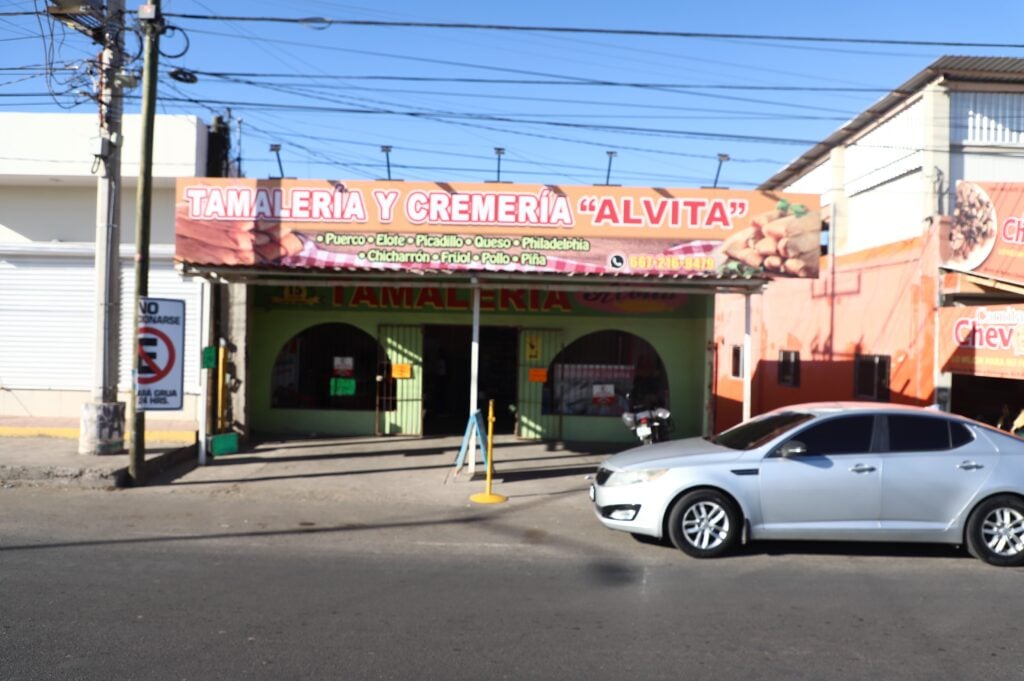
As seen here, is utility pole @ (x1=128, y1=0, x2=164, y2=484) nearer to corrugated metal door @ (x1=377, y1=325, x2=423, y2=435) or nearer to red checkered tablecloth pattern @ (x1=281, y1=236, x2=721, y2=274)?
red checkered tablecloth pattern @ (x1=281, y1=236, x2=721, y2=274)

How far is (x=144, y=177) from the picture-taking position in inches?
461

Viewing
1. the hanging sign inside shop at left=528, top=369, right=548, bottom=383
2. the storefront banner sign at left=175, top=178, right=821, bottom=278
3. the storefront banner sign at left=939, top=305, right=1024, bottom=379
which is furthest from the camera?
the hanging sign inside shop at left=528, top=369, right=548, bottom=383

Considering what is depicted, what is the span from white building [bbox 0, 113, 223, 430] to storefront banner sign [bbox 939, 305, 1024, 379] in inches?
496

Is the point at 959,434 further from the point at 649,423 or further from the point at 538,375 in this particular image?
the point at 538,375

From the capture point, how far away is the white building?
52.3 feet

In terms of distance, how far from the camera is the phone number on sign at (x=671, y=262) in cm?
1283

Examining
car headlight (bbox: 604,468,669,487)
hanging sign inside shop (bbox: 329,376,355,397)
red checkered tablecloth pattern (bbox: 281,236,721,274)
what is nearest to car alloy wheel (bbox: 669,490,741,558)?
car headlight (bbox: 604,468,669,487)

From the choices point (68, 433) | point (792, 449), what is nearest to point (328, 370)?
point (68, 433)

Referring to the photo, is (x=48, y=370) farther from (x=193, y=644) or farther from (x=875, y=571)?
(x=875, y=571)

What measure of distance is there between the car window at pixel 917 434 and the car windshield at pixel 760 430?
79cm

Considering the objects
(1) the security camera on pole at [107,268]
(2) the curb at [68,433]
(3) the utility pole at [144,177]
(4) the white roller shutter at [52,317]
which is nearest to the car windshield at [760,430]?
(3) the utility pole at [144,177]

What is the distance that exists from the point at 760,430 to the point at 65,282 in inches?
504

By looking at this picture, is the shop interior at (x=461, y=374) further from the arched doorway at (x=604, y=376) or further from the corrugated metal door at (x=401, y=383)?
the arched doorway at (x=604, y=376)

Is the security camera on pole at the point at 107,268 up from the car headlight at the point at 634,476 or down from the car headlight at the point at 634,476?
up
